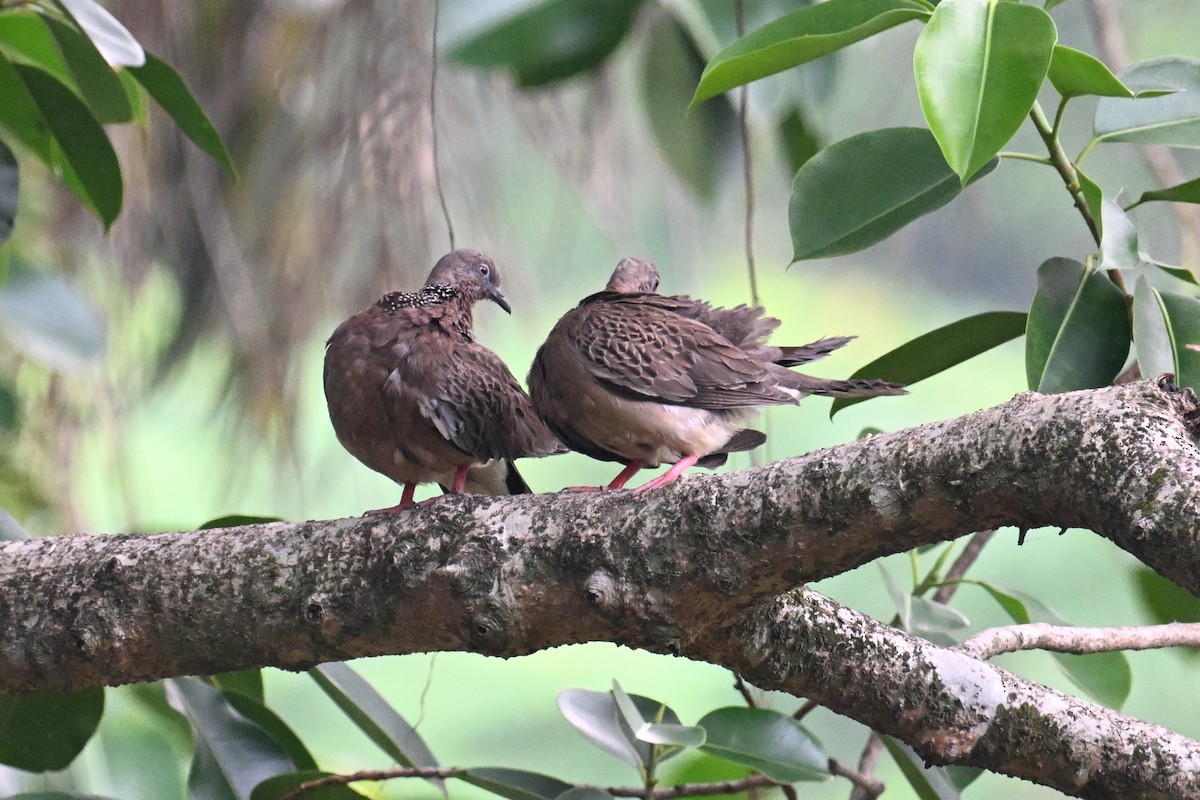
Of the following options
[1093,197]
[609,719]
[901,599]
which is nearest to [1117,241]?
[1093,197]

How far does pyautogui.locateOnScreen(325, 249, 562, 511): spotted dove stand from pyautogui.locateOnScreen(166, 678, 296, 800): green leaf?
37 cm

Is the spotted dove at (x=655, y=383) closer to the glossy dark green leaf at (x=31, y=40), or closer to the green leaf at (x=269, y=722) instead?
the green leaf at (x=269, y=722)

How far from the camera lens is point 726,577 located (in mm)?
1057

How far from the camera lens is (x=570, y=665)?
16.9 feet

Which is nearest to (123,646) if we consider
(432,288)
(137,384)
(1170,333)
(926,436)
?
(432,288)

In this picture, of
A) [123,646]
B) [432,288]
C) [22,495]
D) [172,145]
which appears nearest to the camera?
[123,646]

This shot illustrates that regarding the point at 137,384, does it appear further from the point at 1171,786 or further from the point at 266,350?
the point at 1171,786

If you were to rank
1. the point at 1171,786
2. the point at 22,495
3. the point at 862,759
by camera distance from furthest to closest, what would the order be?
the point at 22,495 → the point at 862,759 → the point at 1171,786

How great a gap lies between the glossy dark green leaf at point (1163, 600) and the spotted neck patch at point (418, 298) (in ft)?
3.40

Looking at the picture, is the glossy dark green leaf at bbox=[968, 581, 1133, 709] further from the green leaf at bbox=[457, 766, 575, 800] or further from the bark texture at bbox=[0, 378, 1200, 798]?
the green leaf at bbox=[457, 766, 575, 800]

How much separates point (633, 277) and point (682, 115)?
1.02ft

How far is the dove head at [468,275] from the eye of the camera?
1833 mm

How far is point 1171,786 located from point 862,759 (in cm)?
56

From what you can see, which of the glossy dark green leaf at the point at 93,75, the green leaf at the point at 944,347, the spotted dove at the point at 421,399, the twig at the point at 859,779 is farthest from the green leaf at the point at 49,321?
the twig at the point at 859,779
